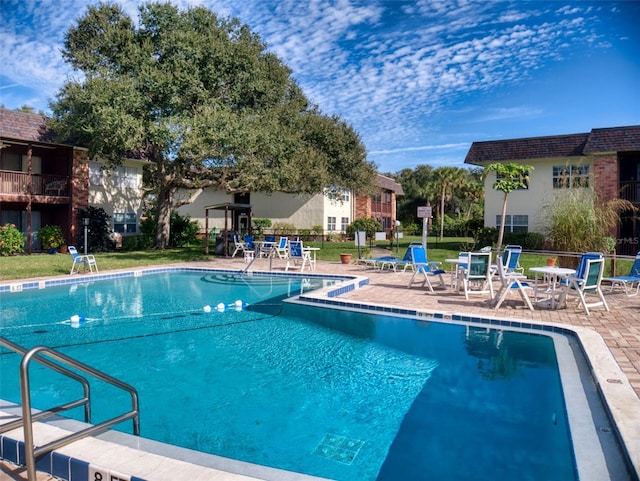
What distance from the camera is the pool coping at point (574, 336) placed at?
3.52 m

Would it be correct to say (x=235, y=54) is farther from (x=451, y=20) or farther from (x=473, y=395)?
(x=473, y=395)

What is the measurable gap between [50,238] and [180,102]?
9.55m

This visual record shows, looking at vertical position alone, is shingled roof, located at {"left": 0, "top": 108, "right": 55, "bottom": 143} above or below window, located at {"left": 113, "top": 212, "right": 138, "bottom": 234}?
above

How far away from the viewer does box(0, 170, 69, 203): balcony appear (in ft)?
66.1

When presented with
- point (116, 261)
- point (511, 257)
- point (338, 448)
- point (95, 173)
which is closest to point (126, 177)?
point (95, 173)

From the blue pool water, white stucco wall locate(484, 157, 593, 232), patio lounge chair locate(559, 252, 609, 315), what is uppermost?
white stucco wall locate(484, 157, 593, 232)

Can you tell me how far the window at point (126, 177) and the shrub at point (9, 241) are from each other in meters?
6.62

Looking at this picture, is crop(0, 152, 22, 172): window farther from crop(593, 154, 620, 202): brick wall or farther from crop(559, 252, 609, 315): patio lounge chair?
crop(593, 154, 620, 202): brick wall

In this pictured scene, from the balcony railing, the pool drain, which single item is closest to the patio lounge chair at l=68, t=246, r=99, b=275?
the balcony railing

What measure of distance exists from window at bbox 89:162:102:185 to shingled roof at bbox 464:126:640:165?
64.5 feet

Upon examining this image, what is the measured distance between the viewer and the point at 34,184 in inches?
849

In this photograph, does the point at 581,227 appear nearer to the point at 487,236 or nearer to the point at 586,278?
the point at 586,278

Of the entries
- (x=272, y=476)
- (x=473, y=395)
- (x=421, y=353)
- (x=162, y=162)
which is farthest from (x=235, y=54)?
(x=272, y=476)

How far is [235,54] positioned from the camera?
1933cm
